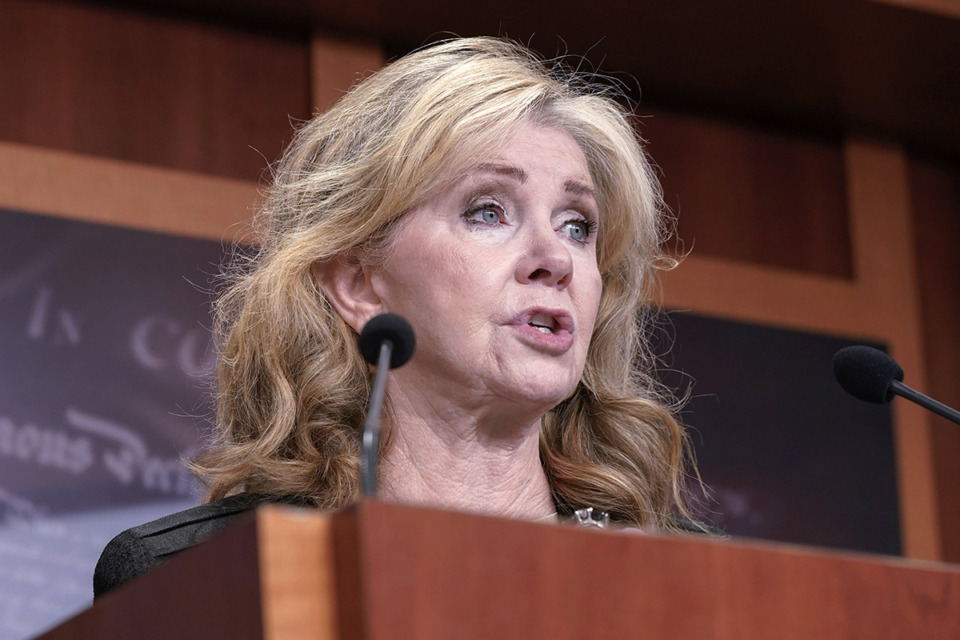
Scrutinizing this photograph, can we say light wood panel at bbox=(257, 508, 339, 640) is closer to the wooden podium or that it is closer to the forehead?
the wooden podium

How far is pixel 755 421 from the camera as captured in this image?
3.90 meters

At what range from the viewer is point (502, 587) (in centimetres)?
103

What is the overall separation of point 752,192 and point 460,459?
249 centimetres

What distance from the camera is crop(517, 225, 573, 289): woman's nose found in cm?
190

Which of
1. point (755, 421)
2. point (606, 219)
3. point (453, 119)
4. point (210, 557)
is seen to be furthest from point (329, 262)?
point (755, 421)

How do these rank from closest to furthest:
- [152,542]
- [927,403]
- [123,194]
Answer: [927,403], [152,542], [123,194]

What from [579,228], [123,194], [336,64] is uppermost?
[336,64]

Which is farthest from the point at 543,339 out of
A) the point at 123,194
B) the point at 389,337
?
the point at 123,194

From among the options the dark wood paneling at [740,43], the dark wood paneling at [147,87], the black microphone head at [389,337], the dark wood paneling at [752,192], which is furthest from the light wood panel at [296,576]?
the dark wood paneling at [752,192]

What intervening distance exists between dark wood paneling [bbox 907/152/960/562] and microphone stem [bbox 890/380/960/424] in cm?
259

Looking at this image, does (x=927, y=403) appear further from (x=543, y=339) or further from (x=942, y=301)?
(x=942, y=301)

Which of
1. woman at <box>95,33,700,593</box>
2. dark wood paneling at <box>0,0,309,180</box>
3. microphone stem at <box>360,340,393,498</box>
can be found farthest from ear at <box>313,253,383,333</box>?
dark wood paneling at <box>0,0,309,180</box>

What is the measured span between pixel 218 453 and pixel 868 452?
8.02 feet

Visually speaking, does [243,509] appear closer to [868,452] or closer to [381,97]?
[381,97]
